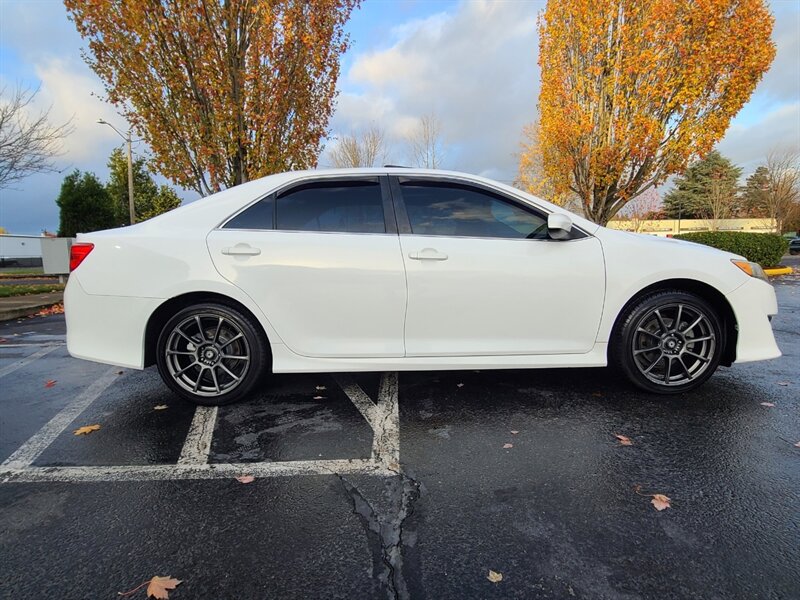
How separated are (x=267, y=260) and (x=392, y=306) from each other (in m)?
0.93

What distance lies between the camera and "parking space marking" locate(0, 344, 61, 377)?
14.5ft

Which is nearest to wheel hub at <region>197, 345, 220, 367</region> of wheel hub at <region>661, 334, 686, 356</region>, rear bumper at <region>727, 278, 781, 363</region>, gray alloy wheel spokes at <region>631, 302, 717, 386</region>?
gray alloy wheel spokes at <region>631, 302, 717, 386</region>

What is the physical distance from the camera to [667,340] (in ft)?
10.9

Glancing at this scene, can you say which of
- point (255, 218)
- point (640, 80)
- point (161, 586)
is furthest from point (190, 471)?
point (640, 80)

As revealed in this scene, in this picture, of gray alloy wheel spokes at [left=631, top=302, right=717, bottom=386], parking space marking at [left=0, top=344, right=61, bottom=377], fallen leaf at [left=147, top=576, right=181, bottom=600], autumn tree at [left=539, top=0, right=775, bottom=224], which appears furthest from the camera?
autumn tree at [left=539, top=0, right=775, bottom=224]

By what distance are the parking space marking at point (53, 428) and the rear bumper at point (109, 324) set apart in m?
0.46

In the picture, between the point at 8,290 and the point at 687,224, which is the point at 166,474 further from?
the point at 687,224

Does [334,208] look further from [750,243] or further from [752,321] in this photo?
[750,243]

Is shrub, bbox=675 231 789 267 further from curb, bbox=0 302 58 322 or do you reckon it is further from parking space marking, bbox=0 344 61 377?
curb, bbox=0 302 58 322

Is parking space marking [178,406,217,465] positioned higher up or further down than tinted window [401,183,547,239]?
further down

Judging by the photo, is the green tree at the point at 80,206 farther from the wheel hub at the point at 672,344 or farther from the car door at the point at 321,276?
the wheel hub at the point at 672,344

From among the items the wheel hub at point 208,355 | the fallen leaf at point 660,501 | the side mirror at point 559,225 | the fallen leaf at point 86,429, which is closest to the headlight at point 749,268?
the side mirror at point 559,225

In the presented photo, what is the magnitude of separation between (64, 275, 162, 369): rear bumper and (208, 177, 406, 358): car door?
687 mm

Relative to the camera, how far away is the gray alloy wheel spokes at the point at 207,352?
3201 millimetres
